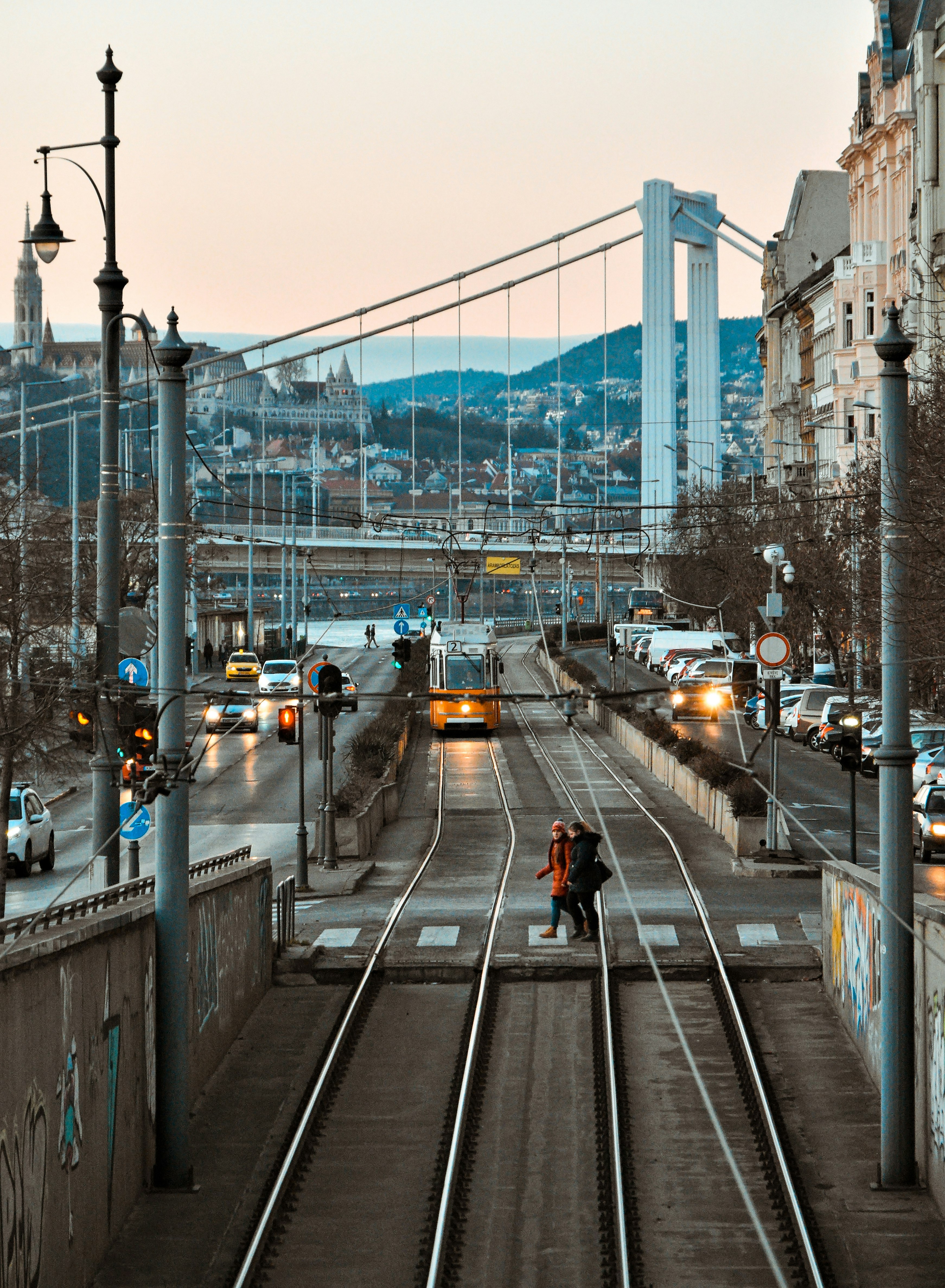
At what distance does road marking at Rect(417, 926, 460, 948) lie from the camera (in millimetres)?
23422

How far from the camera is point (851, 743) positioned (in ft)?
90.0

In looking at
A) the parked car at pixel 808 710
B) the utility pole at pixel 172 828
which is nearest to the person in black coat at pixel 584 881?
the utility pole at pixel 172 828

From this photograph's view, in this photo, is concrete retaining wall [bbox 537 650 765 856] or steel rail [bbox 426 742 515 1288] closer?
steel rail [bbox 426 742 515 1288]

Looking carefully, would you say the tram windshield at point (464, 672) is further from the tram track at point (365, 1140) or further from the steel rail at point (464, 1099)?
the tram track at point (365, 1140)

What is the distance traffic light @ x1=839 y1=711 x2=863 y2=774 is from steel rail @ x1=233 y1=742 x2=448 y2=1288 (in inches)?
283

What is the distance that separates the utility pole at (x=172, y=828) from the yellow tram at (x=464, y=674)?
37.4 metres

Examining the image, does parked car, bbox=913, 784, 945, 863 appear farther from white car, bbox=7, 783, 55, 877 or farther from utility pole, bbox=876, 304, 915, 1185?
utility pole, bbox=876, 304, 915, 1185

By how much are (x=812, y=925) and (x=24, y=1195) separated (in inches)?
659

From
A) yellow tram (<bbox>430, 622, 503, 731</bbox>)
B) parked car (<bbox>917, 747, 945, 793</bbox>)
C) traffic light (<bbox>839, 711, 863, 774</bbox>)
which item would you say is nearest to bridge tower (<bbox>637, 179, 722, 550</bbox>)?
yellow tram (<bbox>430, 622, 503, 731</bbox>)

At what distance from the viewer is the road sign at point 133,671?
18.4 m

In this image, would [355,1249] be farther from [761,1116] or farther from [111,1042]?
[761,1116]

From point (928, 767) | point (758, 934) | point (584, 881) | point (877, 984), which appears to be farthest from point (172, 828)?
point (928, 767)

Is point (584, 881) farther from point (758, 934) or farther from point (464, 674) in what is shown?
point (464, 674)

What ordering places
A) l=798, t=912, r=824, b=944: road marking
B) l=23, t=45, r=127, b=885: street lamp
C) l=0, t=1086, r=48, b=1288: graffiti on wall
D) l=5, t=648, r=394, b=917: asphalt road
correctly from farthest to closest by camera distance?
1. l=5, t=648, r=394, b=917: asphalt road
2. l=798, t=912, r=824, b=944: road marking
3. l=23, t=45, r=127, b=885: street lamp
4. l=0, t=1086, r=48, b=1288: graffiti on wall
